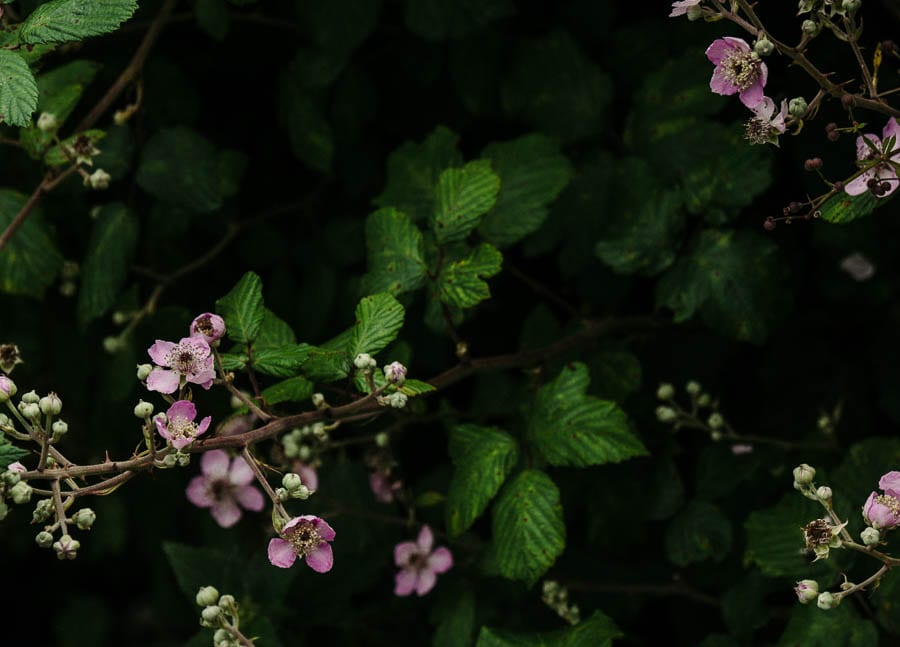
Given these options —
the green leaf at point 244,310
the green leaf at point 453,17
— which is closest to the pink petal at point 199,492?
the green leaf at point 244,310

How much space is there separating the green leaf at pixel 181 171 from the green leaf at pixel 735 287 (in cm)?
110

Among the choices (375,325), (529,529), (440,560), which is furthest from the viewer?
(440,560)

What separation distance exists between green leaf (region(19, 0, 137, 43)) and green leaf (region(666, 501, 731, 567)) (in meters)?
1.59

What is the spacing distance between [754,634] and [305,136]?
1.61 m

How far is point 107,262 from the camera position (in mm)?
2514

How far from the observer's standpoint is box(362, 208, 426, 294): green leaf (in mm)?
2209

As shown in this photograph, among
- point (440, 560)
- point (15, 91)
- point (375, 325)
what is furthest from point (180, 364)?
point (440, 560)

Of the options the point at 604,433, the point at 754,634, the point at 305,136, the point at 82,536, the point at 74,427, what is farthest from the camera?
the point at 82,536

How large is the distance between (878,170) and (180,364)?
1206 millimetres

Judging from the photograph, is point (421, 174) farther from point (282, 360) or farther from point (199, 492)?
point (199, 492)

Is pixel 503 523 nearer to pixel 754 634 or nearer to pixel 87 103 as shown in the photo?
pixel 754 634

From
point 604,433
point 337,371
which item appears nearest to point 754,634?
point 604,433

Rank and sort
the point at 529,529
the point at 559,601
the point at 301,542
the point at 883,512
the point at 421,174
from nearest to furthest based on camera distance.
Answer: the point at 883,512, the point at 301,542, the point at 529,529, the point at 559,601, the point at 421,174

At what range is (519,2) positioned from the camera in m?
2.87
